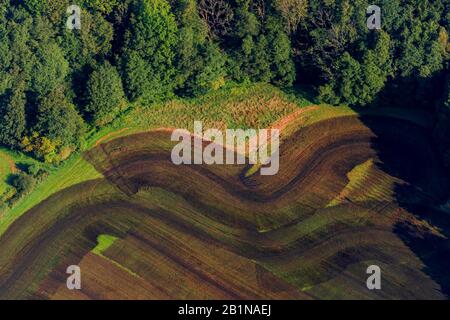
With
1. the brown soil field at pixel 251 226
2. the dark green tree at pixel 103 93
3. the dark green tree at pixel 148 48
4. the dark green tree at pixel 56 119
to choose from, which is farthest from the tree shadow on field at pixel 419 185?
the dark green tree at pixel 56 119

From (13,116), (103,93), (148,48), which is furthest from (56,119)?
(148,48)

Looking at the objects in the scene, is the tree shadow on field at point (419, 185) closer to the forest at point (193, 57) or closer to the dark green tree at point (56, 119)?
the forest at point (193, 57)

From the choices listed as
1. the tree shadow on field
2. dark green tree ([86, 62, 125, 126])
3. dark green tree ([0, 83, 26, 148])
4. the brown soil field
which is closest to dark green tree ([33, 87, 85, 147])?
dark green tree ([0, 83, 26, 148])

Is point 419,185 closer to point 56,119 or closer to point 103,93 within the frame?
point 103,93

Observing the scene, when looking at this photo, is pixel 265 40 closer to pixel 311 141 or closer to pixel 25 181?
pixel 311 141

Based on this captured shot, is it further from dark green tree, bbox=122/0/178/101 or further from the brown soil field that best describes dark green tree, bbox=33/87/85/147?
dark green tree, bbox=122/0/178/101
